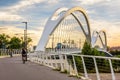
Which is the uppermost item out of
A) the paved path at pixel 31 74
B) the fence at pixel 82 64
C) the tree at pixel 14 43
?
the tree at pixel 14 43

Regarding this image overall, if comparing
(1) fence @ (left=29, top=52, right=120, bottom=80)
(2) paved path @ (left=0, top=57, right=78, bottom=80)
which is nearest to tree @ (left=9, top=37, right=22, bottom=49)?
(1) fence @ (left=29, top=52, right=120, bottom=80)

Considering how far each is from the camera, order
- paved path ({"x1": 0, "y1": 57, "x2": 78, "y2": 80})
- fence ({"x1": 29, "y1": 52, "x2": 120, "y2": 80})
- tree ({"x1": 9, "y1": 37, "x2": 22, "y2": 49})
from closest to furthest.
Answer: fence ({"x1": 29, "y1": 52, "x2": 120, "y2": 80})
paved path ({"x1": 0, "y1": 57, "x2": 78, "y2": 80})
tree ({"x1": 9, "y1": 37, "x2": 22, "y2": 49})

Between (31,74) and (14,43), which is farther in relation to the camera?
(14,43)

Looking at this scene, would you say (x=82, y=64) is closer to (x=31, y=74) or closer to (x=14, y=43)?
(x=31, y=74)

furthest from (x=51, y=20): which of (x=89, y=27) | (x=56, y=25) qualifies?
(x=89, y=27)

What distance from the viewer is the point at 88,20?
83812mm

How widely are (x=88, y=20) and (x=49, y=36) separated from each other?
1745 cm

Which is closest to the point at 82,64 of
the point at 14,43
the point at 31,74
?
the point at 31,74

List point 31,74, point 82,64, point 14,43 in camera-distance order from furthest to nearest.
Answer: point 14,43, point 82,64, point 31,74

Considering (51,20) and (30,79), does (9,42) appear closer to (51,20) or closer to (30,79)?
(51,20)

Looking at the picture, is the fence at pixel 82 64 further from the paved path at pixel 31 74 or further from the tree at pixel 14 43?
the tree at pixel 14 43

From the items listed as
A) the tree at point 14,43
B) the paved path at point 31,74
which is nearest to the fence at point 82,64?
the paved path at point 31,74

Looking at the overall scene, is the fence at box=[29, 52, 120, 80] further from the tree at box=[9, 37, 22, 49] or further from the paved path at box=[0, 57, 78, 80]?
the tree at box=[9, 37, 22, 49]

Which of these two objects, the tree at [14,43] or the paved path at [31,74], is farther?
the tree at [14,43]
